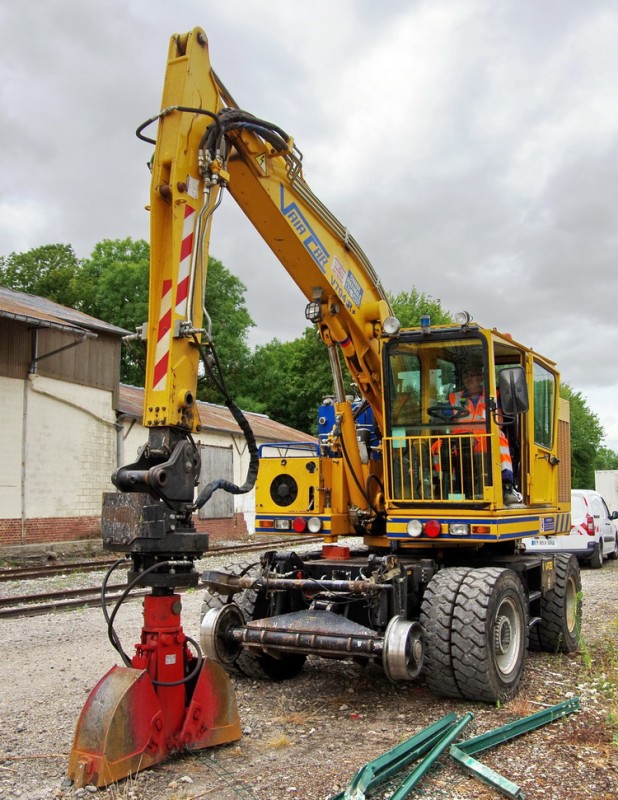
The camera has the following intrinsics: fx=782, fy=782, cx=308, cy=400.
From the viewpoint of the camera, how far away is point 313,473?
7496 millimetres

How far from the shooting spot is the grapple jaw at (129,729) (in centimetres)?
433

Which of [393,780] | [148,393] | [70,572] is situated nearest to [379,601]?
[393,780]

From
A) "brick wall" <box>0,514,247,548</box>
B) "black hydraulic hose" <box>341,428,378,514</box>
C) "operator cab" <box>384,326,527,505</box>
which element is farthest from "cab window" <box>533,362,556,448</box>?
"brick wall" <box>0,514,247,548</box>

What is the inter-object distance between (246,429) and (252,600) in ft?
6.83

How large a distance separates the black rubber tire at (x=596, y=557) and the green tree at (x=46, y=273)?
35.5m

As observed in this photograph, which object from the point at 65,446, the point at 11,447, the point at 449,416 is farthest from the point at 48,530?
the point at 449,416

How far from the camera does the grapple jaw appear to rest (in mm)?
4328

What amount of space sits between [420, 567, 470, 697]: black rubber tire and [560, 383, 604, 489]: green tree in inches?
2114

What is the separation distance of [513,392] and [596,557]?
37.6ft

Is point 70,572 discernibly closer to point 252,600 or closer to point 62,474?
point 62,474

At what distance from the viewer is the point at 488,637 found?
5926 millimetres

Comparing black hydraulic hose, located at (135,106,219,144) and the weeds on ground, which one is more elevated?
black hydraulic hose, located at (135,106,219,144)

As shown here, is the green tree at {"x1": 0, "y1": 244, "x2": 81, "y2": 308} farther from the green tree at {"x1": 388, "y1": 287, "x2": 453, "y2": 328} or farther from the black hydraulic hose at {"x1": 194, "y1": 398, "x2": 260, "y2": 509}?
the black hydraulic hose at {"x1": 194, "y1": 398, "x2": 260, "y2": 509}

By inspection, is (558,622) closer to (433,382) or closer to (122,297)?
(433,382)
